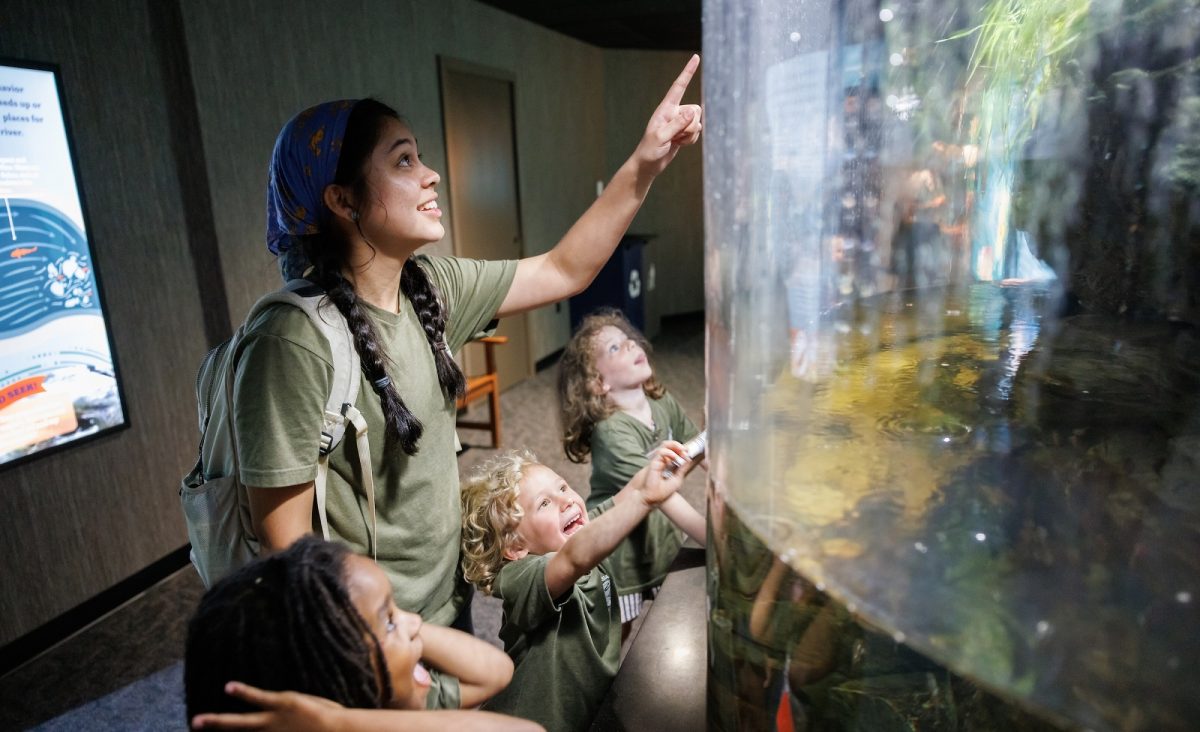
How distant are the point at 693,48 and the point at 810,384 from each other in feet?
23.4

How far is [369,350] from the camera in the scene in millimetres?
1076

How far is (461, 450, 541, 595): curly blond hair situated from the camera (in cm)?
131

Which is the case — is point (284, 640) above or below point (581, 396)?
above

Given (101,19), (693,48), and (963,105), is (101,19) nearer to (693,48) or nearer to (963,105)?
(963,105)

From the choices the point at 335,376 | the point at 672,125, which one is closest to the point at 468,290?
the point at 335,376

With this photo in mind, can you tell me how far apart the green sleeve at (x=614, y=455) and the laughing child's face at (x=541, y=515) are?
1.17 ft

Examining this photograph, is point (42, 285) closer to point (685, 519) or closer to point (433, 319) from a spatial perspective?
point (433, 319)

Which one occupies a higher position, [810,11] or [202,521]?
[810,11]

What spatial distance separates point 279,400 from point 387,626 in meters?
0.42

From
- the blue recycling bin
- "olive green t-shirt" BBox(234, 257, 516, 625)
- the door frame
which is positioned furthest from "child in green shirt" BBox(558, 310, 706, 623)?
the blue recycling bin

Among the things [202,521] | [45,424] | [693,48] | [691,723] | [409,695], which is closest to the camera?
[409,695]

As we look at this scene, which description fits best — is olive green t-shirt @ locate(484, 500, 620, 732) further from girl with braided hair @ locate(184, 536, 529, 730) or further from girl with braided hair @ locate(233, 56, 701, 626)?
girl with braided hair @ locate(184, 536, 529, 730)

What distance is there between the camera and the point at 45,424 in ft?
8.14

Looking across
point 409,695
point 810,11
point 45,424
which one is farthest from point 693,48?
point 409,695
